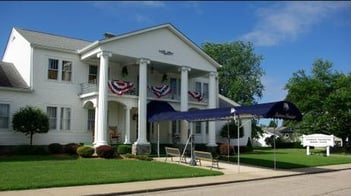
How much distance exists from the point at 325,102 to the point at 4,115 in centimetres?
→ 3419

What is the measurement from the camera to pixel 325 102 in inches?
1869

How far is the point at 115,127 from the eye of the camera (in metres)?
33.2

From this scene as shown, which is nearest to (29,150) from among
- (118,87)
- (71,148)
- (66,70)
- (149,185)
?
(71,148)

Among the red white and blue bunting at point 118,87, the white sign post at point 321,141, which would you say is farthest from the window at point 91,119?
the white sign post at point 321,141

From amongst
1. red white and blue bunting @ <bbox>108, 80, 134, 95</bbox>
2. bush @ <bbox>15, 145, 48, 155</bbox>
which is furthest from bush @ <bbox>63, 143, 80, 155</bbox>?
red white and blue bunting @ <bbox>108, 80, 134, 95</bbox>

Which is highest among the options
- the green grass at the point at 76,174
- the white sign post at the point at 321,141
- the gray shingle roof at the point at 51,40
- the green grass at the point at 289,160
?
the gray shingle roof at the point at 51,40

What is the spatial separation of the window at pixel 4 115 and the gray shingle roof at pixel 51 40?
16.3 feet

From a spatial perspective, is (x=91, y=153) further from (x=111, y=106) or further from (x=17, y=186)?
(x=17, y=186)

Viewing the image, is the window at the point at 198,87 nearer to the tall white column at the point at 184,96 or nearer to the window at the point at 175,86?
the window at the point at 175,86

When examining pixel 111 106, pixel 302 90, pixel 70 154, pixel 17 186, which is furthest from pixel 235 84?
pixel 17 186

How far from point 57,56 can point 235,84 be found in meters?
39.9

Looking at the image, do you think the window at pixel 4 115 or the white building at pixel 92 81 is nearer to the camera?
the window at pixel 4 115

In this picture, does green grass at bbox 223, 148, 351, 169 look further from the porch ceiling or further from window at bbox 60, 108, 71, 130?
window at bbox 60, 108, 71, 130

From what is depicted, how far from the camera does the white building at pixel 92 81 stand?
2923 centimetres
